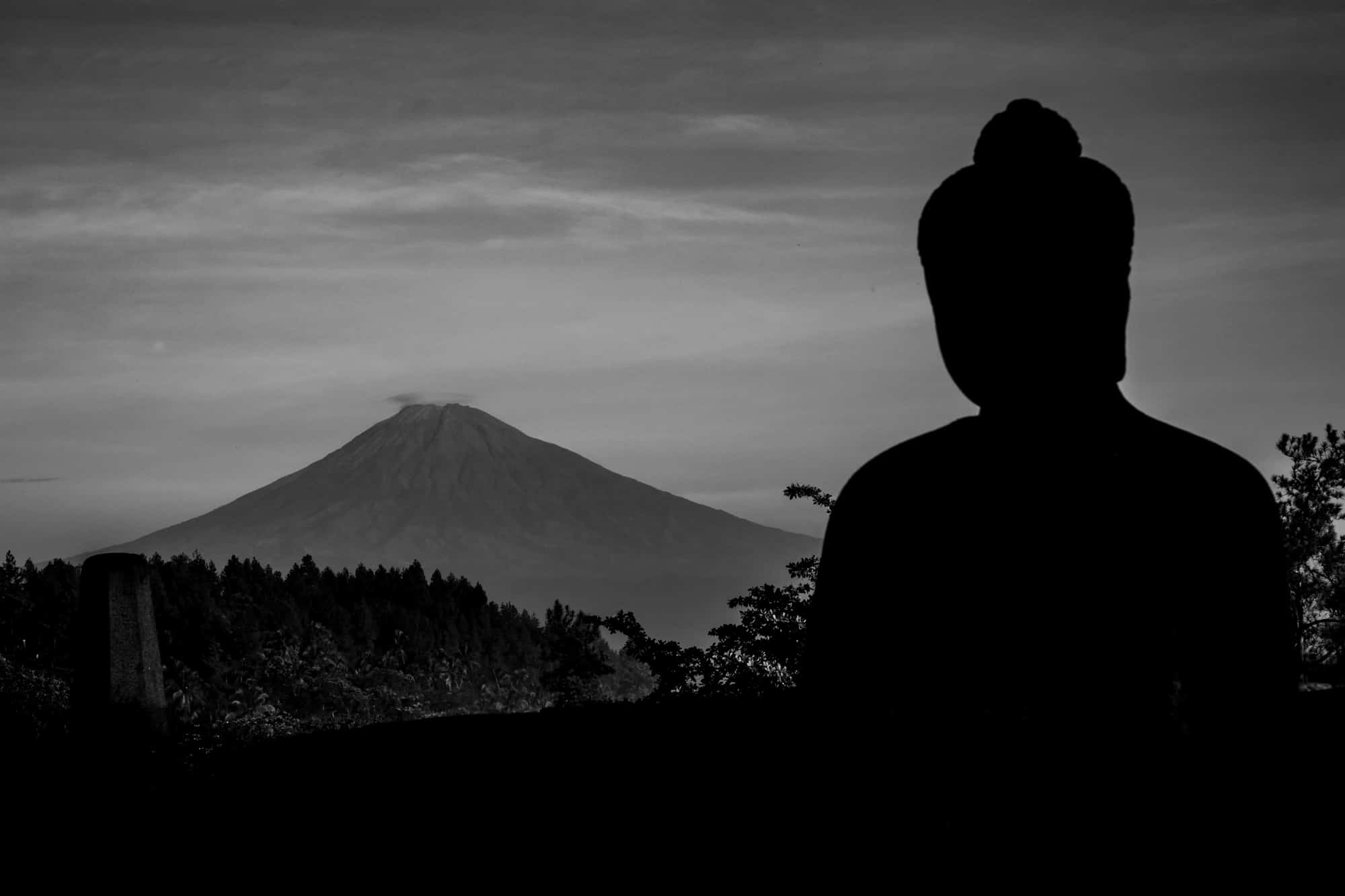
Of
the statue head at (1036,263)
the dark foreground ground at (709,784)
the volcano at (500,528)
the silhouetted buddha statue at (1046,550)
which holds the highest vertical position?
the volcano at (500,528)

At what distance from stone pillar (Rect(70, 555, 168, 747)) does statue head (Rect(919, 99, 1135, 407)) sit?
909 cm

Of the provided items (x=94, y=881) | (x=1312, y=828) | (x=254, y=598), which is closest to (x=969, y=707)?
(x=1312, y=828)

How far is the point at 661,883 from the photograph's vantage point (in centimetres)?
355

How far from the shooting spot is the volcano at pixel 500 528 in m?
83.6

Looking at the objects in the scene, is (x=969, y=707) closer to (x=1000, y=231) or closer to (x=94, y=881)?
(x=1000, y=231)

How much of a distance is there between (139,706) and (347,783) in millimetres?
5951

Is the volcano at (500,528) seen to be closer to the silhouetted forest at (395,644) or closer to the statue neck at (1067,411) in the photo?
the silhouetted forest at (395,644)

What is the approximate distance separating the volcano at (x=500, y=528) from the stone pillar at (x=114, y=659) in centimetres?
6257

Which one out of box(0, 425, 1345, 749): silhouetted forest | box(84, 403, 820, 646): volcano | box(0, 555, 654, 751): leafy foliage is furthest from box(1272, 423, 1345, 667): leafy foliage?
box(84, 403, 820, 646): volcano

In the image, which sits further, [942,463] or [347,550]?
[347,550]

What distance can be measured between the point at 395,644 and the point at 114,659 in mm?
7490

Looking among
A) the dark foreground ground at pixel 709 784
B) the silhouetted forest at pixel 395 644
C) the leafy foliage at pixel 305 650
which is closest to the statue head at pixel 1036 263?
the dark foreground ground at pixel 709 784

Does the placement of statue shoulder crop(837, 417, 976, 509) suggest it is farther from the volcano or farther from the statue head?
the volcano

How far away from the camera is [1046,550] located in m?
1.94
